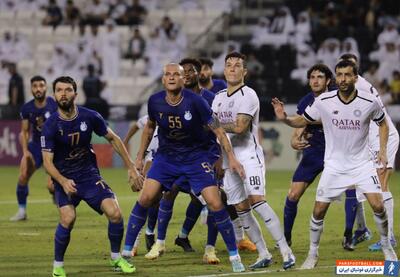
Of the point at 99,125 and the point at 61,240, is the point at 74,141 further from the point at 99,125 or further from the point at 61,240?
the point at 61,240

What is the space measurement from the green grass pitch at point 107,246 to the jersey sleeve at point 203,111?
162 centimetres

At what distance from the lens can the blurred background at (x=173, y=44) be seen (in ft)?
98.0

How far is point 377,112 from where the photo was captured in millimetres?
12094

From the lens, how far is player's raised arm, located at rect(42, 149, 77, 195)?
1176 cm

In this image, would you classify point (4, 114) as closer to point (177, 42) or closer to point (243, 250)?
point (177, 42)

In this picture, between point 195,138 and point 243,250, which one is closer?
point 195,138

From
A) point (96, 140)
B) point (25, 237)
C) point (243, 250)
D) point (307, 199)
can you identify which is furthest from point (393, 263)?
point (96, 140)

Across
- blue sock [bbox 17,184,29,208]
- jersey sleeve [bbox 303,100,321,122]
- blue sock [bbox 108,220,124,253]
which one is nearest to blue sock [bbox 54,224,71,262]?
blue sock [bbox 108,220,124,253]

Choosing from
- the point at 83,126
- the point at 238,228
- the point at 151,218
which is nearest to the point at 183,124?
the point at 83,126

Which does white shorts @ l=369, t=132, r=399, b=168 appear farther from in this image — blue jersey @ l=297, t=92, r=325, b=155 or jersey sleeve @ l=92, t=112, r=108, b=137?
jersey sleeve @ l=92, t=112, r=108, b=137

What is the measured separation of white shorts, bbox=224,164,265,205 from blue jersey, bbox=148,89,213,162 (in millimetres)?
497

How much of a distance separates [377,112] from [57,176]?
3455 mm

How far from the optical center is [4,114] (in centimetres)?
3062

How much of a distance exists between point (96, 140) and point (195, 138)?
1751cm
